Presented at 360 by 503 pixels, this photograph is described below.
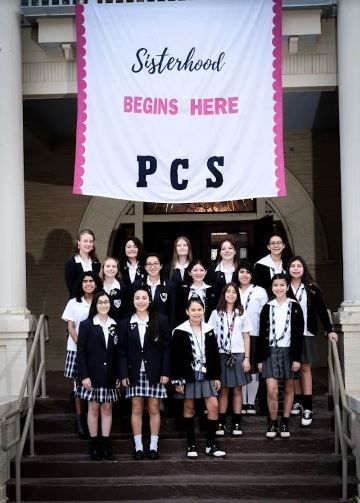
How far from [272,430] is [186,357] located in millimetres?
1292

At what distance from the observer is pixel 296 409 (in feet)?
30.5

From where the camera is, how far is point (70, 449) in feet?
29.0

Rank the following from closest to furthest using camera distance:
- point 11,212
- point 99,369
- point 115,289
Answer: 1. point 99,369
2. point 115,289
3. point 11,212

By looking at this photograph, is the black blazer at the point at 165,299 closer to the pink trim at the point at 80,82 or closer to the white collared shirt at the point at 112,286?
the white collared shirt at the point at 112,286

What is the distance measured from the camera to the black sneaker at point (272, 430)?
8.66 m

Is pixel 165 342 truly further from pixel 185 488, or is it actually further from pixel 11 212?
pixel 11 212

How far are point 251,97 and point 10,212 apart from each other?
326 centimetres

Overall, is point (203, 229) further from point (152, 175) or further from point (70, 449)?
point (70, 449)

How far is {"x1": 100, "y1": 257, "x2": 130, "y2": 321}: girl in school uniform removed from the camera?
8.98 meters

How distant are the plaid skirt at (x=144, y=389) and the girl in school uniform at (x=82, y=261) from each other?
4.79ft

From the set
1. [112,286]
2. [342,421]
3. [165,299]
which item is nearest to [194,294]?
[165,299]

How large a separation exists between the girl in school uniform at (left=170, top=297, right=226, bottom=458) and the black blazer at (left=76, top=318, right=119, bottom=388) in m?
0.63

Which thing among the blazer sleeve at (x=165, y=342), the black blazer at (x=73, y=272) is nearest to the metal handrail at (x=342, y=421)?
the blazer sleeve at (x=165, y=342)

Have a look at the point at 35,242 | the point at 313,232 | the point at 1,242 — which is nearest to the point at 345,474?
the point at 1,242
